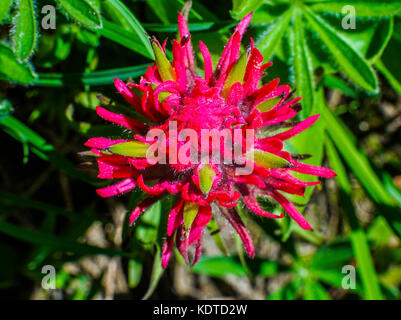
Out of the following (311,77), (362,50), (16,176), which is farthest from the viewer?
(16,176)

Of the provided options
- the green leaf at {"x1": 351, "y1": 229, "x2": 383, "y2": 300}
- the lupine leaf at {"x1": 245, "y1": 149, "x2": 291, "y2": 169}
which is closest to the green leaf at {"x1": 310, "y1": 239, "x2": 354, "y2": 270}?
the green leaf at {"x1": 351, "y1": 229, "x2": 383, "y2": 300}

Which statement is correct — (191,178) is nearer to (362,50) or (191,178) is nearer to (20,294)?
(362,50)

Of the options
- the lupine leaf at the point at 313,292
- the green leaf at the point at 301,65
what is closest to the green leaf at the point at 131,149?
the green leaf at the point at 301,65

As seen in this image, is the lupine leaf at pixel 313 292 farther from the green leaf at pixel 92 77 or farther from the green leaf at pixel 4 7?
the green leaf at pixel 4 7

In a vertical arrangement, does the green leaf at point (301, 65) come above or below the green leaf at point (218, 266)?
above

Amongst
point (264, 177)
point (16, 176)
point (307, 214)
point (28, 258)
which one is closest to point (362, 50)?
point (264, 177)

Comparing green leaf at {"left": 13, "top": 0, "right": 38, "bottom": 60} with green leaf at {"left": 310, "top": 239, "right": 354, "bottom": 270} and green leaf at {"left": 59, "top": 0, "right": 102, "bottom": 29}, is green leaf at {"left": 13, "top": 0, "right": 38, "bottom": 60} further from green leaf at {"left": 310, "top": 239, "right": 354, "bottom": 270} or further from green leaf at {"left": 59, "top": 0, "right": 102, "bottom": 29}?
green leaf at {"left": 310, "top": 239, "right": 354, "bottom": 270}
